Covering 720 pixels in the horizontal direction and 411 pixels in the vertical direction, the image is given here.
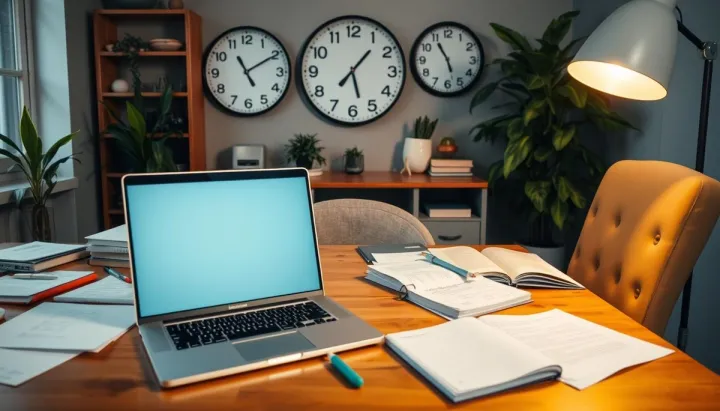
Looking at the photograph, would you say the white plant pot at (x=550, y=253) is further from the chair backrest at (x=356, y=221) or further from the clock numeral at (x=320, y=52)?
the clock numeral at (x=320, y=52)

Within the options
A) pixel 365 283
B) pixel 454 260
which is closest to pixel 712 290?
pixel 454 260

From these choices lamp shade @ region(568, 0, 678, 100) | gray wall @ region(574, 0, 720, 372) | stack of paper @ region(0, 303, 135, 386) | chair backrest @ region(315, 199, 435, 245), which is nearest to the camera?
stack of paper @ region(0, 303, 135, 386)

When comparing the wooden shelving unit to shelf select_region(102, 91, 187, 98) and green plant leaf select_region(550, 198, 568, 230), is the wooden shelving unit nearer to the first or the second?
shelf select_region(102, 91, 187, 98)

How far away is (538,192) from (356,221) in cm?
135

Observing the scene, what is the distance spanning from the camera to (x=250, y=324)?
41.9 inches

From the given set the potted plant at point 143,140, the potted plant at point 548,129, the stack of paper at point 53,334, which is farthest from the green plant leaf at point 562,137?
the stack of paper at point 53,334

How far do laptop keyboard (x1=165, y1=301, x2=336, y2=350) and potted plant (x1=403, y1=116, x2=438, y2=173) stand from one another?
242 cm

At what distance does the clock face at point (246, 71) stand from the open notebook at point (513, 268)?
2.32 meters

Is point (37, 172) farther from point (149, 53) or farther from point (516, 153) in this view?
point (516, 153)

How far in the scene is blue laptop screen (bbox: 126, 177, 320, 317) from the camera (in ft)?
3.52

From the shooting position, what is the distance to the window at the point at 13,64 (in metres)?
2.97

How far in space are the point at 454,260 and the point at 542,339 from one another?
1.65 ft

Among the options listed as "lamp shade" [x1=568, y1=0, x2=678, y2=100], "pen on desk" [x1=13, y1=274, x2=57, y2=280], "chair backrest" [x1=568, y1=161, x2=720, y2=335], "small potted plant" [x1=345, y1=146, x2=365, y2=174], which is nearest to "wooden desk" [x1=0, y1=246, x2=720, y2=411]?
"chair backrest" [x1=568, y1=161, x2=720, y2=335]

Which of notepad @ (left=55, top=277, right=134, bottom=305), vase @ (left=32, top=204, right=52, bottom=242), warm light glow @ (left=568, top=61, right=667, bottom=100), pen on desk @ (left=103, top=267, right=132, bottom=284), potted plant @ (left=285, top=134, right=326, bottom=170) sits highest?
warm light glow @ (left=568, top=61, right=667, bottom=100)
